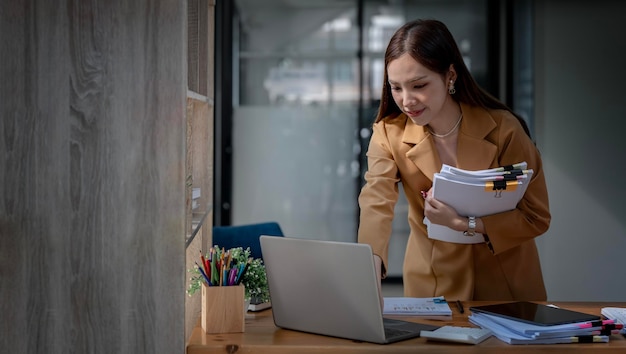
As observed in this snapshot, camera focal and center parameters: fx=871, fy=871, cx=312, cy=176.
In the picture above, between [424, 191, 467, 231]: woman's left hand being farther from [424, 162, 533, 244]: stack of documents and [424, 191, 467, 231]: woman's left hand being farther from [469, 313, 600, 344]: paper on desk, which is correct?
[469, 313, 600, 344]: paper on desk

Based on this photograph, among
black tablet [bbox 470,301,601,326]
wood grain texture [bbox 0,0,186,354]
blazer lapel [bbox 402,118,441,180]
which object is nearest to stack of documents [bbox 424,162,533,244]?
blazer lapel [bbox 402,118,441,180]

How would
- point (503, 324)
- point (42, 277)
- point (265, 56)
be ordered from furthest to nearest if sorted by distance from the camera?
1. point (265, 56)
2. point (503, 324)
3. point (42, 277)

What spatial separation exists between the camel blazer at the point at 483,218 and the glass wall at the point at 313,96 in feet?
10.3

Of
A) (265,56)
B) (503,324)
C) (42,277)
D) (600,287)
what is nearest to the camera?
(42,277)

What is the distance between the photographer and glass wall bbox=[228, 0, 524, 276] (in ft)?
19.7

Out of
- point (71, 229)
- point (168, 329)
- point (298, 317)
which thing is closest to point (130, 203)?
point (71, 229)

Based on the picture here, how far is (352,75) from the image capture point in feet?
19.8

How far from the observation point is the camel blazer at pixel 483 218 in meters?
2.65

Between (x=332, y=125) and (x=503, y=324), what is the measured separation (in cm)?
395

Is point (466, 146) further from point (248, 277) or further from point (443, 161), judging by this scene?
point (248, 277)

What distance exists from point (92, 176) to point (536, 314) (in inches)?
46.2

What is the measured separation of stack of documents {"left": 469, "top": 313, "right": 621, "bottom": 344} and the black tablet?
0.01 metres

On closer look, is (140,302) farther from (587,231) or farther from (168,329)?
(587,231)

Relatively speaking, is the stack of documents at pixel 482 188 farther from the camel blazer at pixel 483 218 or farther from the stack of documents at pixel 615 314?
the stack of documents at pixel 615 314
